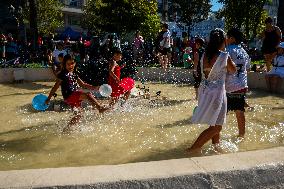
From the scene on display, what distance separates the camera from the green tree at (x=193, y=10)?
44312 millimetres

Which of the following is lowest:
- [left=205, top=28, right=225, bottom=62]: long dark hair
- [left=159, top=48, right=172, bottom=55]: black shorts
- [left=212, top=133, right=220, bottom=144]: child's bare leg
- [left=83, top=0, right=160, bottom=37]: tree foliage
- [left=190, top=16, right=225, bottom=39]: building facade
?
[left=212, top=133, right=220, bottom=144]: child's bare leg

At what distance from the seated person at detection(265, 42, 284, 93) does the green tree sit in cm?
3356

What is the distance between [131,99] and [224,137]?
12.9ft

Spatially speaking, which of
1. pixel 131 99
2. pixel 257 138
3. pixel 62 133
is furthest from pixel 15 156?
pixel 131 99

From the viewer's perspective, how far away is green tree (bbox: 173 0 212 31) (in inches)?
1745

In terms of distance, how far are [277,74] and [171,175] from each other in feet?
26.3

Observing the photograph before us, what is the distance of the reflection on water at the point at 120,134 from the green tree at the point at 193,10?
35.7 meters

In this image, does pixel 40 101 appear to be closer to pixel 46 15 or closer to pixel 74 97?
pixel 74 97

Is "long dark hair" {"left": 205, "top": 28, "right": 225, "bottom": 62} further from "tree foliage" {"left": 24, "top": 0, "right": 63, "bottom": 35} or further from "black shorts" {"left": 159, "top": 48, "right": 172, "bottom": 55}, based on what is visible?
"tree foliage" {"left": 24, "top": 0, "right": 63, "bottom": 35}

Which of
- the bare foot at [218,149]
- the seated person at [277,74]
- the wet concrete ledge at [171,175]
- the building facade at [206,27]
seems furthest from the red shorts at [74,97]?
the building facade at [206,27]

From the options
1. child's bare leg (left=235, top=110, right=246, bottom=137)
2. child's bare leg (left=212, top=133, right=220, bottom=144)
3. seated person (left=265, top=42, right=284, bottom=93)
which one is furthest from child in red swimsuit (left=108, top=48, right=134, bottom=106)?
seated person (left=265, top=42, right=284, bottom=93)

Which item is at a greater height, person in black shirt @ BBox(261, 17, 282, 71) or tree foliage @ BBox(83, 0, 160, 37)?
tree foliage @ BBox(83, 0, 160, 37)

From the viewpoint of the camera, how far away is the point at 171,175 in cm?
339

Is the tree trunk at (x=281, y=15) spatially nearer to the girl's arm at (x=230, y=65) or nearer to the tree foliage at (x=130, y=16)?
the tree foliage at (x=130, y=16)
